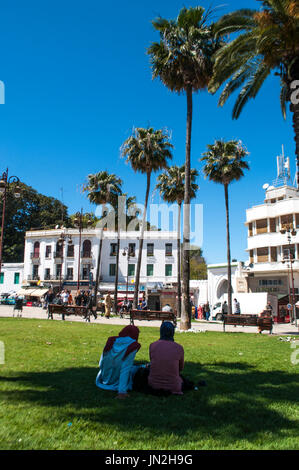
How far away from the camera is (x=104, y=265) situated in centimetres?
5169

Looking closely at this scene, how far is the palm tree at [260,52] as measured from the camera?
9.92 metres

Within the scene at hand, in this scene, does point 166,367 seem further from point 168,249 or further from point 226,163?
point 168,249

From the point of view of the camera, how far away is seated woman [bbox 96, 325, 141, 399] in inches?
197

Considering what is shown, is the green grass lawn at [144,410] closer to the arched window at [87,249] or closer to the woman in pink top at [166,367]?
the woman in pink top at [166,367]

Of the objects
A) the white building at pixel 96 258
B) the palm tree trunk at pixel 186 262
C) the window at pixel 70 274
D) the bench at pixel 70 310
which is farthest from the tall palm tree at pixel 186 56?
the window at pixel 70 274

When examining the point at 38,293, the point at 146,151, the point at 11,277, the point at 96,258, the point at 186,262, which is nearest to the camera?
the point at 186,262

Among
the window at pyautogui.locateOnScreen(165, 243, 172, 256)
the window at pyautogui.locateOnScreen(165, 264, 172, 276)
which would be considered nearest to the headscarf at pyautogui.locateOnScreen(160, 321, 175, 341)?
the window at pyautogui.locateOnScreen(165, 264, 172, 276)

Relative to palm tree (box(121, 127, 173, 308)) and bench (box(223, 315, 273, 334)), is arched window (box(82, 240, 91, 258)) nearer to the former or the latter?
palm tree (box(121, 127, 173, 308))

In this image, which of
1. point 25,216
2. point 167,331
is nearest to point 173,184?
point 167,331

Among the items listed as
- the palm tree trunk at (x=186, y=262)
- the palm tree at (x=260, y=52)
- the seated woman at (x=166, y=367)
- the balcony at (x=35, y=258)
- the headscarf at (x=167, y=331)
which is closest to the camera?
the seated woman at (x=166, y=367)

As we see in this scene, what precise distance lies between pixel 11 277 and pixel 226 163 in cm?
4004

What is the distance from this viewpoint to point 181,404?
4590mm

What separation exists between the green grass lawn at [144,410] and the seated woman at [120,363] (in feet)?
0.64
